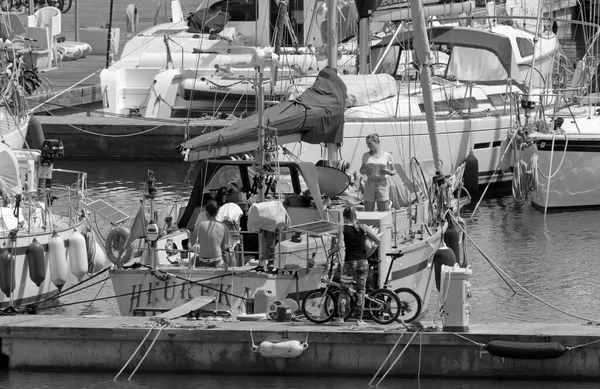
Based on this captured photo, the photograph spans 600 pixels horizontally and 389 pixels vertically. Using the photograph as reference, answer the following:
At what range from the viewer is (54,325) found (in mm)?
16828

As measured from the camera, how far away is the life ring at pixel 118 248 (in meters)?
18.1

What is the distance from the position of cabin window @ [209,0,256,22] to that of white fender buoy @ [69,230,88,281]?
19.3 metres

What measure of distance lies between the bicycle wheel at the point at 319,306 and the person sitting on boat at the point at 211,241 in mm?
1390

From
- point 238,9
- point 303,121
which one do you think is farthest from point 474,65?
point 303,121

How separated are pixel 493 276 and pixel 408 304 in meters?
5.60

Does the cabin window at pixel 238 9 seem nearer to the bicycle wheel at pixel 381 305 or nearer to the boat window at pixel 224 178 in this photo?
the boat window at pixel 224 178

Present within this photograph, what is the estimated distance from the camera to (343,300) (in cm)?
1683

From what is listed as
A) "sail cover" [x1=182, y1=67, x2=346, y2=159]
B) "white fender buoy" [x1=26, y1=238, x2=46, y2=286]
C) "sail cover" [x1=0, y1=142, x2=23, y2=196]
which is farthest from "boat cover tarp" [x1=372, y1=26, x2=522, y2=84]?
"white fender buoy" [x1=26, y1=238, x2=46, y2=286]

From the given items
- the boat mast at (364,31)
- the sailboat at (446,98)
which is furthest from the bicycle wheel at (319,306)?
the boat mast at (364,31)

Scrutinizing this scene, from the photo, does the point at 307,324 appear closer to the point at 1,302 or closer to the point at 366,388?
the point at 366,388

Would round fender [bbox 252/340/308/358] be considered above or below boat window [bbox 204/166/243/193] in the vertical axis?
below

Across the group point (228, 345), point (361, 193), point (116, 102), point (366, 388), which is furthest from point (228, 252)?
point (116, 102)

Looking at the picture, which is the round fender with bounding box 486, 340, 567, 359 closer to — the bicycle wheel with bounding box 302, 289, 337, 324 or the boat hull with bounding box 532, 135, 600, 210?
the bicycle wheel with bounding box 302, 289, 337, 324

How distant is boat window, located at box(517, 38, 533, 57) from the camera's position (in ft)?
122
